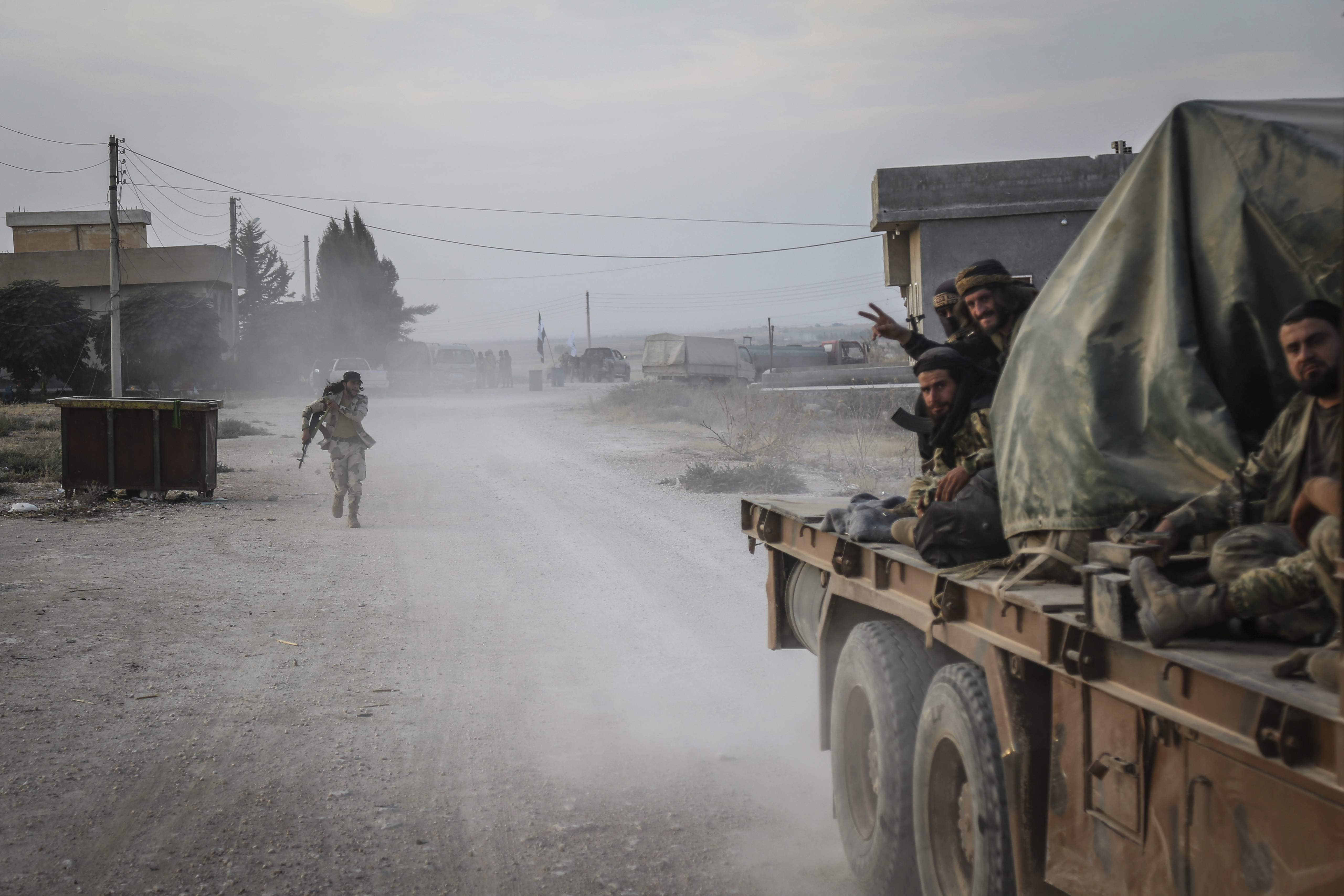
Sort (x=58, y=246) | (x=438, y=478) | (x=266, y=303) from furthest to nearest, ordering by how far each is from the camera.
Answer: (x=266, y=303) → (x=58, y=246) → (x=438, y=478)

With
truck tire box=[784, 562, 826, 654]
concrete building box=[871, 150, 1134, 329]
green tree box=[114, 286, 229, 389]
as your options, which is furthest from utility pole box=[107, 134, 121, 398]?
truck tire box=[784, 562, 826, 654]

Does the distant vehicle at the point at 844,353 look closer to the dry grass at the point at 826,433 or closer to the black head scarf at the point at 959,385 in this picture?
the dry grass at the point at 826,433

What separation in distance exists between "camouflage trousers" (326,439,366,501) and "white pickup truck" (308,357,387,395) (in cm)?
2384

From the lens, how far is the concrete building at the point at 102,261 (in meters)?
46.6

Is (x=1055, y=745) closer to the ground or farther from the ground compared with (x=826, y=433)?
closer to the ground

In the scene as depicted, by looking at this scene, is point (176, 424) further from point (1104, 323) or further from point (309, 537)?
point (1104, 323)

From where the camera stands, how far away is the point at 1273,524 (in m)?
2.41

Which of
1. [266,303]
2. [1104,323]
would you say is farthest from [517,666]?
[266,303]

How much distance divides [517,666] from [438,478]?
10.2m

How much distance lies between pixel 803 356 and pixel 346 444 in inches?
1200

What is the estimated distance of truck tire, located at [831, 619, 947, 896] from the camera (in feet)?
11.3

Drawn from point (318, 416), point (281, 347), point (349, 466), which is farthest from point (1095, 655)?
point (281, 347)

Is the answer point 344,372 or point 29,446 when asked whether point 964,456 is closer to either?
point 29,446

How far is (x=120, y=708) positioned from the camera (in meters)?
5.77
